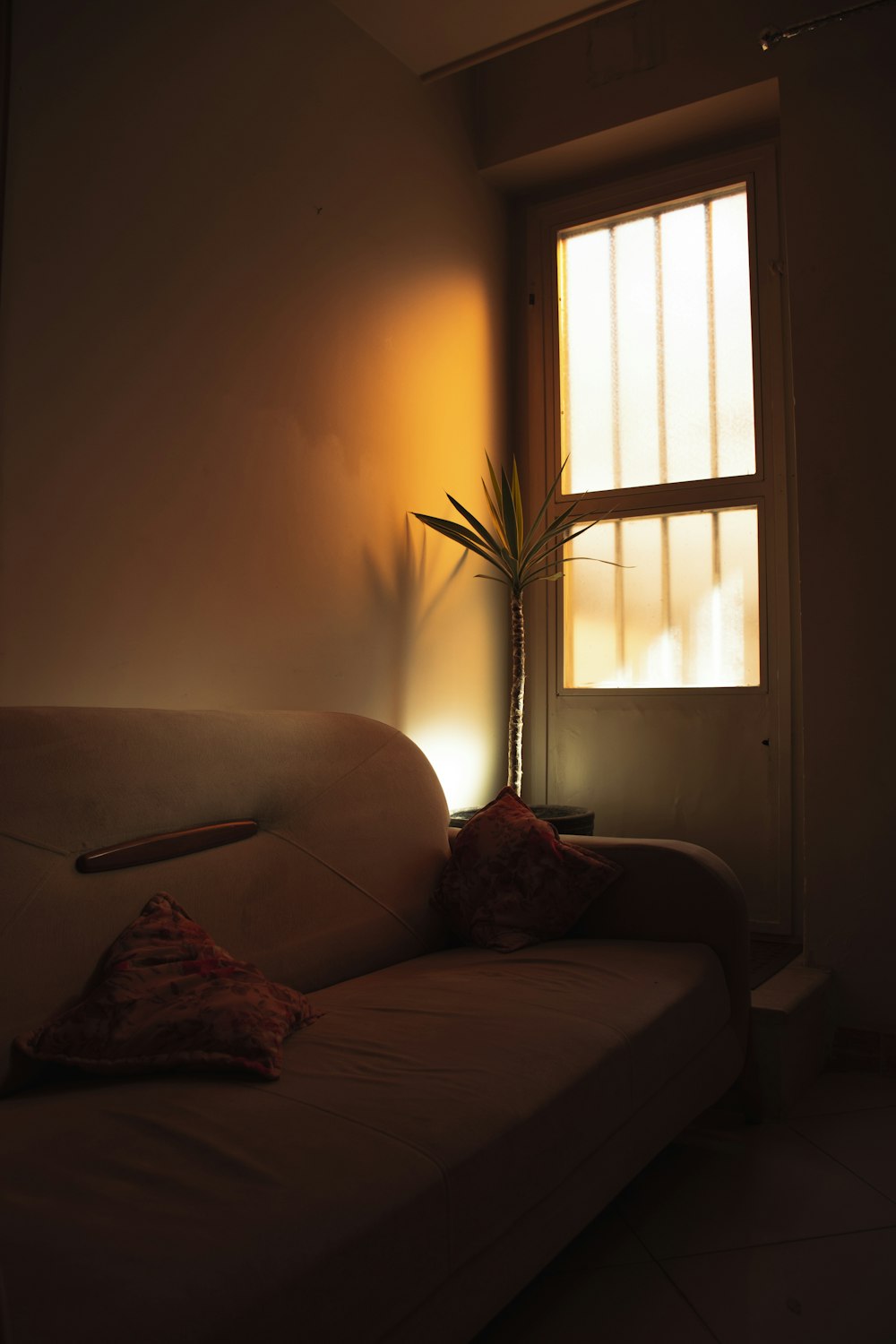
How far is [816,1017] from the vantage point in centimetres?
242

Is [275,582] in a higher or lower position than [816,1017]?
higher

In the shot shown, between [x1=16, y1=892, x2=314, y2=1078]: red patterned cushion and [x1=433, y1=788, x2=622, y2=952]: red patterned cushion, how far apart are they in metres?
0.69


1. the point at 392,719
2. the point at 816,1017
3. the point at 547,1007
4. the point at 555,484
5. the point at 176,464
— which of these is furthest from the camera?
the point at 555,484

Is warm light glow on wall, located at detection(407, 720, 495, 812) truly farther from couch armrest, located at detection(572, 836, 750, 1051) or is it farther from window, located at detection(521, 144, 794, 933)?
couch armrest, located at detection(572, 836, 750, 1051)

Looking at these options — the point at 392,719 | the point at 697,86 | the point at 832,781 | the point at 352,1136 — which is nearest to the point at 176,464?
the point at 392,719

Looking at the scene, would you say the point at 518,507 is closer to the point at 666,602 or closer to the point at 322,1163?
the point at 666,602

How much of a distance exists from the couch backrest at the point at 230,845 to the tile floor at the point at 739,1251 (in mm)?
636

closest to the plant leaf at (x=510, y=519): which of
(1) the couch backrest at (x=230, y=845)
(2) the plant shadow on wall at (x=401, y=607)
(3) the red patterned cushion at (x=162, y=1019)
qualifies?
(2) the plant shadow on wall at (x=401, y=607)

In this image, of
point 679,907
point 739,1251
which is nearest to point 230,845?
point 679,907

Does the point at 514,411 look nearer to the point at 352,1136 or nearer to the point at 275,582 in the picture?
the point at 275,582

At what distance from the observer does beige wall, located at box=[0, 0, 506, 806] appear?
1.93m

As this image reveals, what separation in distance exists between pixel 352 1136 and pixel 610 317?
123 inches

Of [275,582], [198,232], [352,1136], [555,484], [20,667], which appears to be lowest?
[352,1136]

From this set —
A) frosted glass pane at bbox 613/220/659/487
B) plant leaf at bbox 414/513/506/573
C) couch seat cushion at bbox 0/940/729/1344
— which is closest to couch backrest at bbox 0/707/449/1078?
couch seat cushion at bbox 0/940/729/1344
